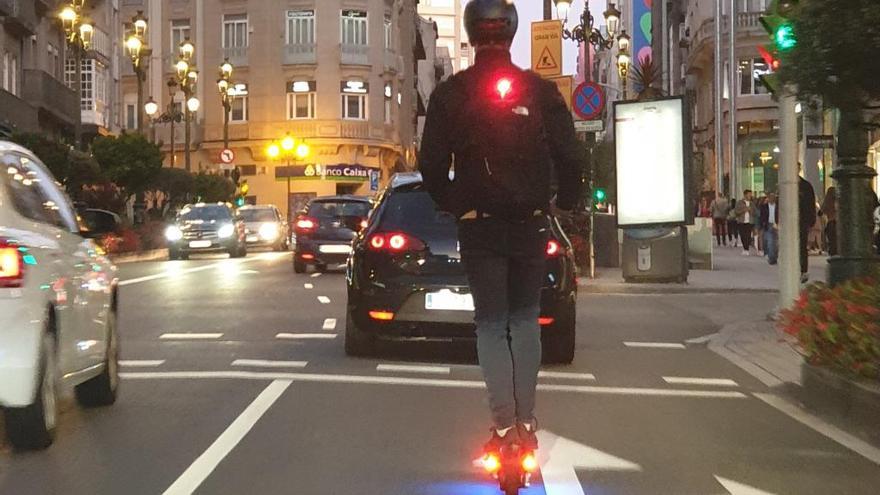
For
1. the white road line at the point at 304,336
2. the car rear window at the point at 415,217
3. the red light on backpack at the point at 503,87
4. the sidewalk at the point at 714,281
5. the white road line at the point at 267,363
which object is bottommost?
the white road line at the point at 267,363

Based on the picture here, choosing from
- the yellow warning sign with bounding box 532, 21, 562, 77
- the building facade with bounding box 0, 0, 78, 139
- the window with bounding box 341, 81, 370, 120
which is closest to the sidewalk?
the yellow warning sign with bounding box 532, 21, 562, 77

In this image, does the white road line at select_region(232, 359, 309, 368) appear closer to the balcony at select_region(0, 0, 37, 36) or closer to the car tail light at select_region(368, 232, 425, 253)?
the car tail light at select_region(368, 232, 425, 253)

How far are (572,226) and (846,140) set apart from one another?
14759mm

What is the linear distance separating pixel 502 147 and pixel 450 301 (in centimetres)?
509

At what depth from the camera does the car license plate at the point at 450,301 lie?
1052 centimetres

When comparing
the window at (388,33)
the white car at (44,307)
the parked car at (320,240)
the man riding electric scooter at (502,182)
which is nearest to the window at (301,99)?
the window at (388,33)

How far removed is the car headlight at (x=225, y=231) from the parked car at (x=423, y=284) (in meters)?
26.7

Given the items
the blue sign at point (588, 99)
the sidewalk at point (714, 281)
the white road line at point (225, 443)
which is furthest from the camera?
the blue sign at point (588, 99)

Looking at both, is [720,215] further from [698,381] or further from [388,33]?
[698,381]

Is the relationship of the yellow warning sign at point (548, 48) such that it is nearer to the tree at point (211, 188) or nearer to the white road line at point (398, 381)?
the white road line at point (398, 381)

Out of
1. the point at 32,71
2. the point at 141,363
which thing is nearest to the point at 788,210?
the point at 141,363

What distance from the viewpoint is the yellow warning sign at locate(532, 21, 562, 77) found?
24.8 meters

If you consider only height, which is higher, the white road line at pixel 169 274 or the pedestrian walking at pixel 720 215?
the pedestrian walking at pixel 720 215

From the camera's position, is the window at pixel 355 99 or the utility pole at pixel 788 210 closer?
the utility pole at pixel 788 210
